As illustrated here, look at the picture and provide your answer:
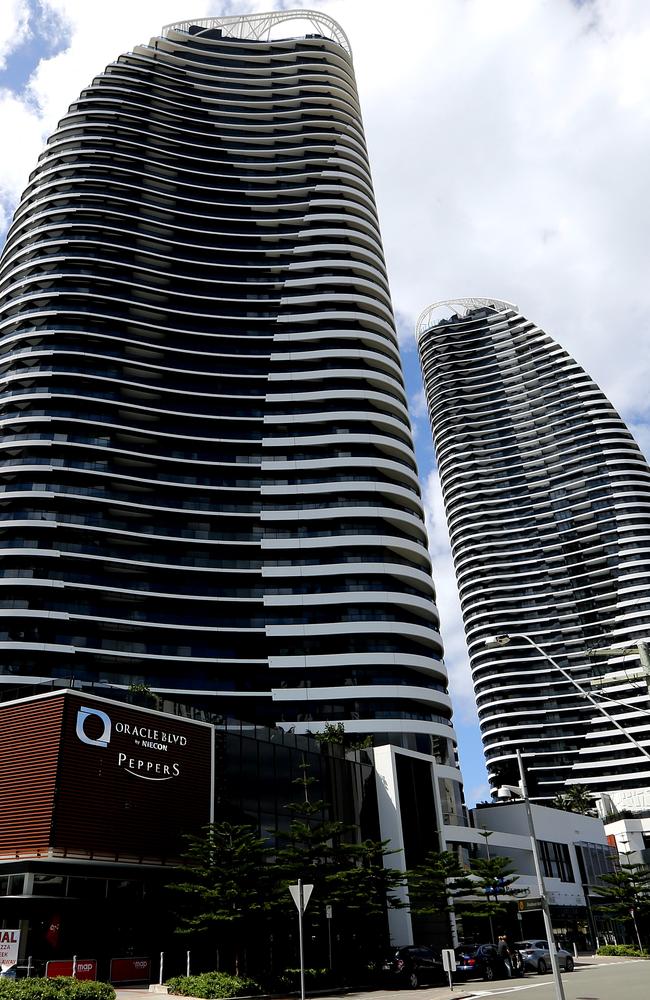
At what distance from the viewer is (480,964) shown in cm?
4128

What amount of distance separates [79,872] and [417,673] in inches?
1952

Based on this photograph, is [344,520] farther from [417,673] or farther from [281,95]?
[281,95]

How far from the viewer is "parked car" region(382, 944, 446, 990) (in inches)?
1478

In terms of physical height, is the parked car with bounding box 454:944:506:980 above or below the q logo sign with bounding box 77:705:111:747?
below

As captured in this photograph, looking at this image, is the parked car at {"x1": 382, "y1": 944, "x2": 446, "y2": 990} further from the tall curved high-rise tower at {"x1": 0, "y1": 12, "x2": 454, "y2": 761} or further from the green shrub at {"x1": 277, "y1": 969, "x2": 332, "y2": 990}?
the tall curved high-rise tower at {"x1": 0, "y1": 12, "x2": 454, "y2": 761}

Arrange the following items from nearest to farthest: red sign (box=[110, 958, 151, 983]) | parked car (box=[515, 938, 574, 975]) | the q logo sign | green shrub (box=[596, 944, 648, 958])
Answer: red sign (box=[110, 958, 151, 983]) < the q logo sign < parked car (box=[515, 938, 574, 975]) < green shrub (box=[596, 944, 648, 958])

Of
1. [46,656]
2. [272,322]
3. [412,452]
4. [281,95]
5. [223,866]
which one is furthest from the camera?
[281,95]

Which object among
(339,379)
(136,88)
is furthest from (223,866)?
(136,88)

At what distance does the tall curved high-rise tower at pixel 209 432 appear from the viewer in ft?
259

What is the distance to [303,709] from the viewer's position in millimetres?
77938

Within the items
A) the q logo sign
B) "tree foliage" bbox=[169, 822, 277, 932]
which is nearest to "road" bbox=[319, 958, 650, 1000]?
"tree foliage" bbox=[169, 822, 277, 932]

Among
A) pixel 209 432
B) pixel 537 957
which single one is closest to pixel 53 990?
pixel 537 957

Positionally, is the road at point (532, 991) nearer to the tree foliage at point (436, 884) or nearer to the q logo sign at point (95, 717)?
the tree foliage at point (436, 884)

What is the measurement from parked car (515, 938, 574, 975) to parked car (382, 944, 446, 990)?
884cm
